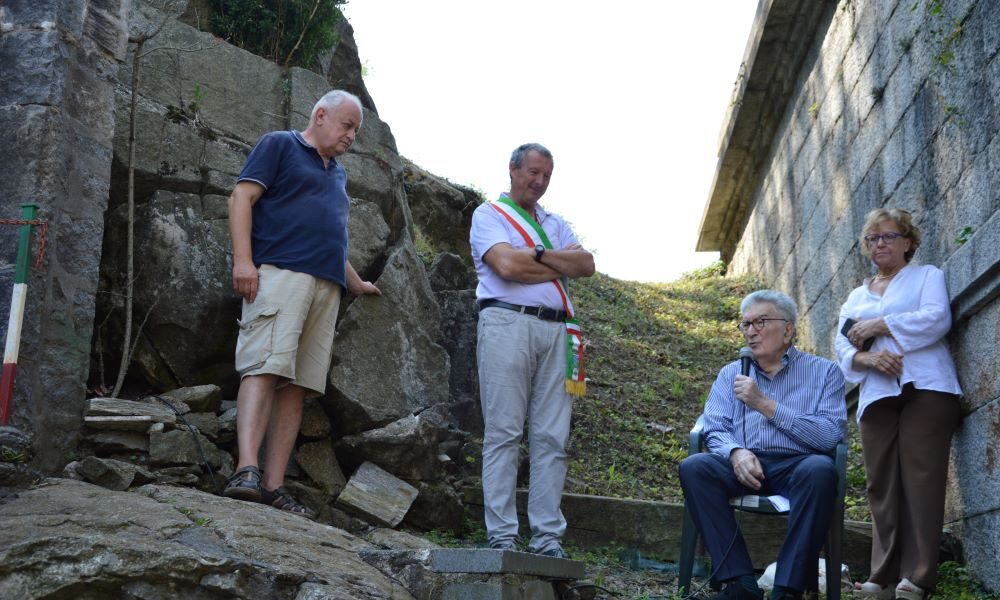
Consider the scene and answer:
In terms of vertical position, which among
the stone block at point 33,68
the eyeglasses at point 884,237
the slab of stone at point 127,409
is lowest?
the slab of stone at point 127,409

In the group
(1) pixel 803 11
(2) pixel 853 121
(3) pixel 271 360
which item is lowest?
(3) pixel 271 360

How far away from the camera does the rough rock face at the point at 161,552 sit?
8.00 feet

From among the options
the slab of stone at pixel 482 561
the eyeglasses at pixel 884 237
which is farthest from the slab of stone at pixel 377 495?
the eyeglasses at pixel 884 237

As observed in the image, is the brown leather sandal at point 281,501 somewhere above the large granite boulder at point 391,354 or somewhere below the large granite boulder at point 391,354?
below

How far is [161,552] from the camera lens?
8.37 feet

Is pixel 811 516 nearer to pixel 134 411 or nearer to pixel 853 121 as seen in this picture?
pixel 134 411

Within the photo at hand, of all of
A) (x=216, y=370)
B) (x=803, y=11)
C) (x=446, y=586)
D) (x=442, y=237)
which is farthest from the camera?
(x=803, y=11)

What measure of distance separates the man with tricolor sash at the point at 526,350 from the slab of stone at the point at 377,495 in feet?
1.98

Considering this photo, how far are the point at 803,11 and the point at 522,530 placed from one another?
232 inches

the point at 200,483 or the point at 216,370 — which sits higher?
the point at 216,370

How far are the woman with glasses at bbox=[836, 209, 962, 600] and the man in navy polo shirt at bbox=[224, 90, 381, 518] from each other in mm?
2308

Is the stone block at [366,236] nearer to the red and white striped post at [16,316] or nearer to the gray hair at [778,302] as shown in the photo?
the red and white striped post at [16,316]

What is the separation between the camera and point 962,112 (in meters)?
4.61

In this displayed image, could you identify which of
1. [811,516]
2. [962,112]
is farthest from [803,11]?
[811,516]
